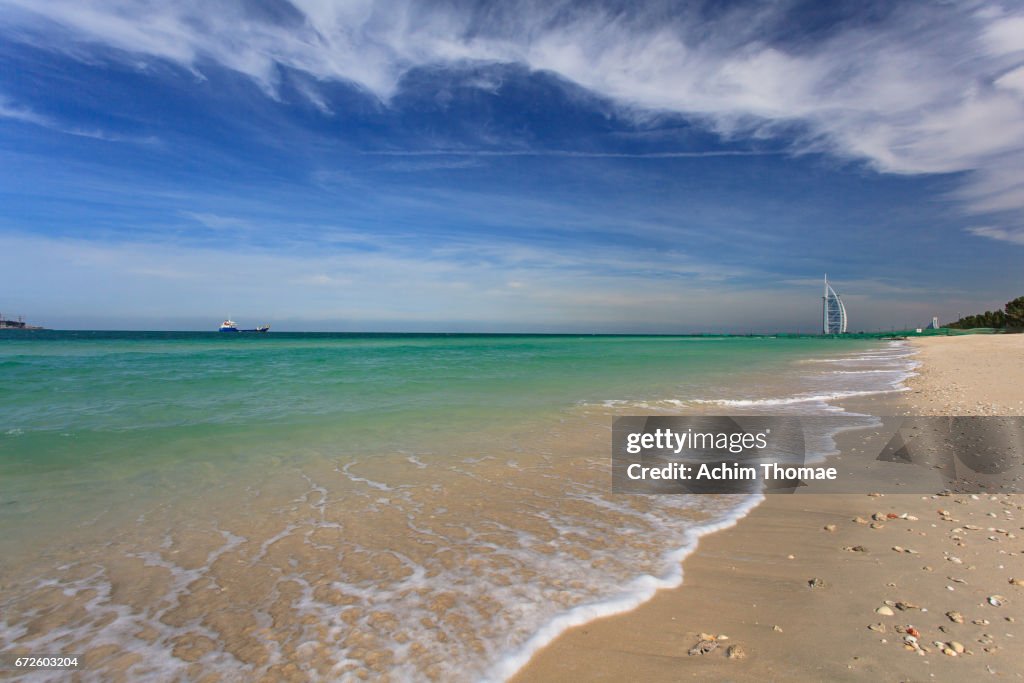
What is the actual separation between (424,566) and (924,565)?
3.96m

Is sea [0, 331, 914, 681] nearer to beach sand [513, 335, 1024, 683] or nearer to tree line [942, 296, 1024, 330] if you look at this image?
beach sand [513, 335, 1024, 683]

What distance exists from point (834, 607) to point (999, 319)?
135005 millimetres

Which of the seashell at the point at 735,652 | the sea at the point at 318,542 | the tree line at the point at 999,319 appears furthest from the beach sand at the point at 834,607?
the tree line at the point at 999,319

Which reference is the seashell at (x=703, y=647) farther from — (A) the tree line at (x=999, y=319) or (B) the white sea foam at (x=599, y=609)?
(A) the tree line at (x=999, y=319)

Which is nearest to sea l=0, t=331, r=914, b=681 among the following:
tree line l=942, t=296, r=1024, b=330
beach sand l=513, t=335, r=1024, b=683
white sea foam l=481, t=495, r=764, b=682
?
white sea foam l=481, t=495, r=764, b=682

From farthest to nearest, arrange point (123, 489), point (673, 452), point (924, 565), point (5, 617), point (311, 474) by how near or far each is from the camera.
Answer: point (673, 452) → point (311, 474) → point (123, 489) → point (924, 565) → point (5, 617)

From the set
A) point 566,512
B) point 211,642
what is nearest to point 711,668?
point 566,512

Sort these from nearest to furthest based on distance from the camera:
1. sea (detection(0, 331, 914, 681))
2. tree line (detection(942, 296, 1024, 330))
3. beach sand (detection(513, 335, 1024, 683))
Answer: beach sand (detection(513, 335, 1024, 683)), sea (detection(0, 331, 914, 681)), tree line (detection(942, 296, 1024, 330))

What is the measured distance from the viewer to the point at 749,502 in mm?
5711

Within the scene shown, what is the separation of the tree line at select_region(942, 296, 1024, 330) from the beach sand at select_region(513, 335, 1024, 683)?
11440 cm

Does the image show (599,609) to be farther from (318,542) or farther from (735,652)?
(318,542)

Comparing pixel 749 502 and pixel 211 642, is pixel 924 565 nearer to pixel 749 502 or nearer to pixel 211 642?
pixel 749 502

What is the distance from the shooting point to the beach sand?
2.77 m

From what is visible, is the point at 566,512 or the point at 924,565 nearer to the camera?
the point at 924,565
